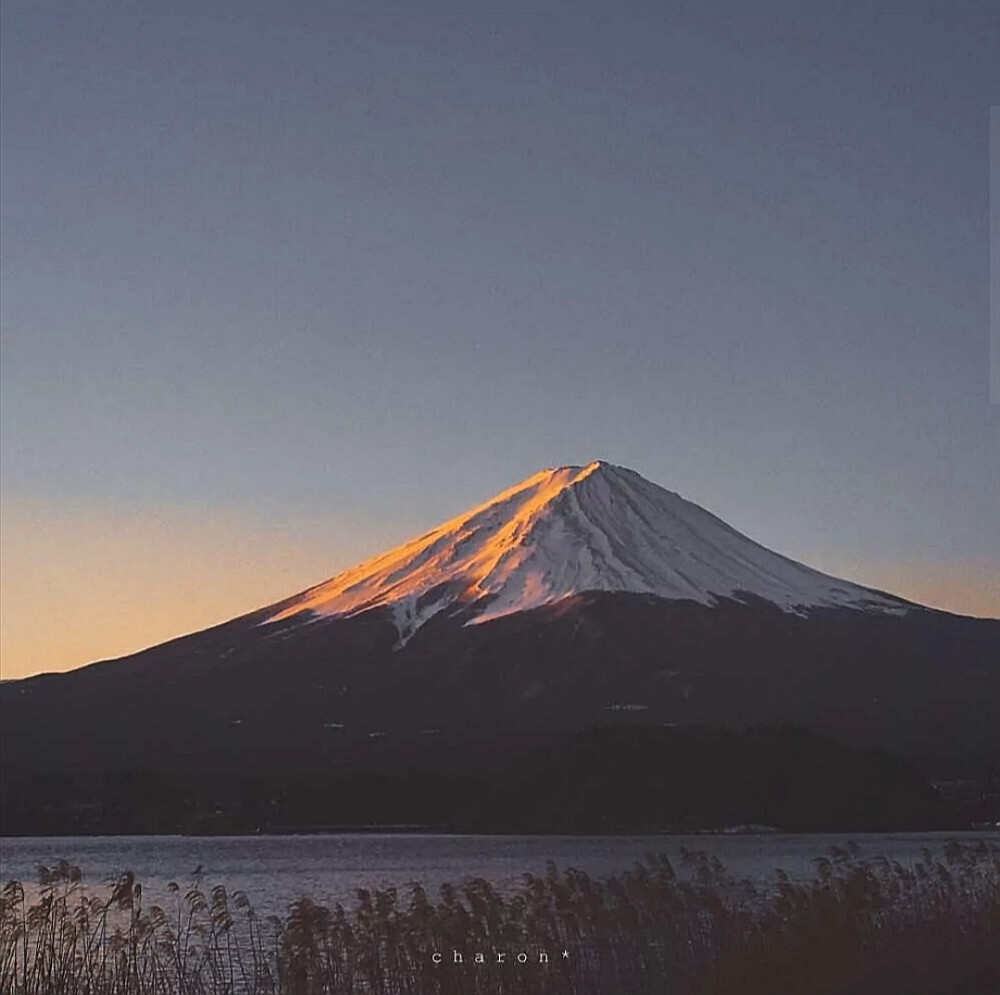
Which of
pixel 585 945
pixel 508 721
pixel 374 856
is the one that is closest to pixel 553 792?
pixel 508 721

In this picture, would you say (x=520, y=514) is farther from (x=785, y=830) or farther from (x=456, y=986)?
(x=456, y=986)

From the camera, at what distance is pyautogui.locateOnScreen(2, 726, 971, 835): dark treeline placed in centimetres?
7506

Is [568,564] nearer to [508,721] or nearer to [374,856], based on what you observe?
[508,721]

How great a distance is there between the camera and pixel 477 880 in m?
14.3

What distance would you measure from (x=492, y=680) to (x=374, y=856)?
3368 centimetres

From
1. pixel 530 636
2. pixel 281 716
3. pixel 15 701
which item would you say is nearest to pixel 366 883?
pixel 281 716

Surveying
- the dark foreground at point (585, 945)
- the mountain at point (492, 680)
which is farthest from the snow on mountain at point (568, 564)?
the dark foreground at point (585, 945)

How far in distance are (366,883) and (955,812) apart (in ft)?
117

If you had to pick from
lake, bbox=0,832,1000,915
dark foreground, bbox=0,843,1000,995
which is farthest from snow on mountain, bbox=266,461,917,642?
dark foreground, bbox=0,843,1000,995

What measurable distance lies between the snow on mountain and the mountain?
156 millimetres

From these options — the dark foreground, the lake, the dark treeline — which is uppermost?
the dark treeline

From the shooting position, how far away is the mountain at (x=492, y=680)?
265 feet

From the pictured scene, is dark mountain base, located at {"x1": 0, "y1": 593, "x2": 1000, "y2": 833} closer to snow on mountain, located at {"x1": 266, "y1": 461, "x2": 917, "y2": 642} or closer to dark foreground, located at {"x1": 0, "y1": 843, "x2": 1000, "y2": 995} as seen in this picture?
snow on mountain, located at {"x1": 266, "y1": 461, "x2": 917, "y2": 642}

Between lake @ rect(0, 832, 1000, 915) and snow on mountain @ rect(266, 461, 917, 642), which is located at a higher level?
snow on mountain @ rect(266, 461, 917, 642)
